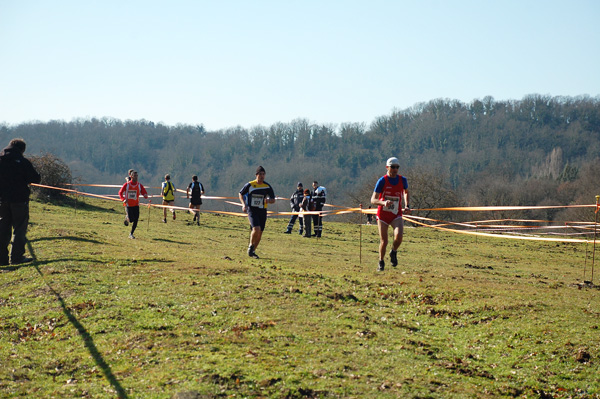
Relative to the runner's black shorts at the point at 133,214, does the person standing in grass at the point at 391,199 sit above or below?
above

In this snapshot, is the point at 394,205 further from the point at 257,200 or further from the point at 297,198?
the point at 297,198

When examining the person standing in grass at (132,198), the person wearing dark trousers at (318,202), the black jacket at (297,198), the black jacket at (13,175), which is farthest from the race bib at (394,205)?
the black jacket at (297,198)

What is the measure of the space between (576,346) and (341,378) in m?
3.17

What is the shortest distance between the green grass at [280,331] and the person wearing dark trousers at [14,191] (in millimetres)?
648

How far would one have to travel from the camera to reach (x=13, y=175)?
41.2ft

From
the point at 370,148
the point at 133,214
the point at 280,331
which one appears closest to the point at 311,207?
the point at 133,214

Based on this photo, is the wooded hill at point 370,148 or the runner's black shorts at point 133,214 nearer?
the runner's black shorts at point 133,214

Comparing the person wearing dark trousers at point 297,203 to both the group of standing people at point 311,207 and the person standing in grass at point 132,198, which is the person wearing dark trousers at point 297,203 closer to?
the group of standing people at point 311,207

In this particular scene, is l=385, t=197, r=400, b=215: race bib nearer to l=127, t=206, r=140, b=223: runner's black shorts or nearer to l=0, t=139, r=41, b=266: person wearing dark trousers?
l=0, t=139, r=41, b=266: person wearing dark trousers

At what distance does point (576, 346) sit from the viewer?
24.8ft

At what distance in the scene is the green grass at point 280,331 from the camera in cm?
635

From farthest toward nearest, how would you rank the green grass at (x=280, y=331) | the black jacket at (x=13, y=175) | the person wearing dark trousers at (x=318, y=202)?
the person wearing dark trousers at (x=318, y=202)
the black jacket at (x=13, y=175)
the green grass at (x=280, y=331)

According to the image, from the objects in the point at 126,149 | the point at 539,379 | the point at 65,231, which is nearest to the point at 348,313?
the point at 539,379

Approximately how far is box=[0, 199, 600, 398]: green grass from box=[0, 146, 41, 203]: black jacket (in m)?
1.48
